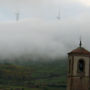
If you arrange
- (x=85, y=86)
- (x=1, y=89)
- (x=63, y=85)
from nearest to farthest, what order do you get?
(x=85, y=86)
(x=1, y=89)
(x=63, y=85)

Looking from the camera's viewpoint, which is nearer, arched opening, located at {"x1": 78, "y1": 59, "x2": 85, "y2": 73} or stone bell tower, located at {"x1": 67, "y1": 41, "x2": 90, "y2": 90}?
stone bell tower, located at {"x1": 67, "y1": 41, "x2": 90, "y2": 90}

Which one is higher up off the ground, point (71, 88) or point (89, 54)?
point (89, 54)

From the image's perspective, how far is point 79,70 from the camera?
144ft

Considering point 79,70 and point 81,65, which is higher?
Answer: point 81,65

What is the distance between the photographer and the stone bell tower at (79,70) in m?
43.1

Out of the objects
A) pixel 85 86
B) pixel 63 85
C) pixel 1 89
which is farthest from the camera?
pixel 63 85

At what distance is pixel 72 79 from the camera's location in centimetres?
4338

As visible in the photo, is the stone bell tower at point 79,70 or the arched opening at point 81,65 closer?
the stone bell tower at point 79,70

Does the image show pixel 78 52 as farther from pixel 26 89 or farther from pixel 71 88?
pixel 26 89

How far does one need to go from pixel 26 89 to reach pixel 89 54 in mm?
103343

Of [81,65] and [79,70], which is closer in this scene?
[79,70]

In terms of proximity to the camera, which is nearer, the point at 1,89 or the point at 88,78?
the point at 88,78

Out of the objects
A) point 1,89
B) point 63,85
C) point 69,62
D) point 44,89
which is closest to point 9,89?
point 1,89

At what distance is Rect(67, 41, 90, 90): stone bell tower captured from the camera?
43094 mm
